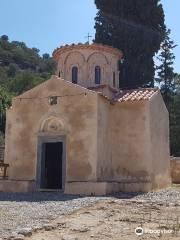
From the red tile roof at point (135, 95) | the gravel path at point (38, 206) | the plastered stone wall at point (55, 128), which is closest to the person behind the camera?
the gravel path at point (38, 206)

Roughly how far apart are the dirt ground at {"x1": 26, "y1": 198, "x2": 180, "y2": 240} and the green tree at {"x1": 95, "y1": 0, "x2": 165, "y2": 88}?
1784 centimetres

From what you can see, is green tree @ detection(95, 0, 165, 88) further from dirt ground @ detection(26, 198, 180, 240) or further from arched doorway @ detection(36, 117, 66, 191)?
dirt ground @ detection(26, 198, 180, 240)

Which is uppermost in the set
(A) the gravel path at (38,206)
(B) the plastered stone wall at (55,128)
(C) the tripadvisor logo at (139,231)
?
(B) the plastered stone wall at (55,128)

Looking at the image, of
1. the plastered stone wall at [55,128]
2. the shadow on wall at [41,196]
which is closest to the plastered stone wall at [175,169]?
the shadow on wall at [41,196]

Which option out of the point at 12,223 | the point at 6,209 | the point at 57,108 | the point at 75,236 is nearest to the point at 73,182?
the point at 57,108

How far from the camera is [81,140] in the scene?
52.1 feet

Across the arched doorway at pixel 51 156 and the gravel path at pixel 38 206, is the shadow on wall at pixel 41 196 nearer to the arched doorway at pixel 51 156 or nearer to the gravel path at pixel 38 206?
the gravel path at pixel 38 206

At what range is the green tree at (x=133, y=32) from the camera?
29422mm

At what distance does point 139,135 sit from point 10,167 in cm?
570

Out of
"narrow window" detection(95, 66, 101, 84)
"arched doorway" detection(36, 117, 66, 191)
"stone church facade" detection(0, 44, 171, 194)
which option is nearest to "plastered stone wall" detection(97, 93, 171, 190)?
→ "stone church facade" detection(0, 44, 171, 194)

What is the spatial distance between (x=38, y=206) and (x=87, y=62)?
946 centimetres

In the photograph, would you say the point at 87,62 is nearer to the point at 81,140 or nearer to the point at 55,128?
the point at 55,128

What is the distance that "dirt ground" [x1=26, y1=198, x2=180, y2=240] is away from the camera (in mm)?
8161

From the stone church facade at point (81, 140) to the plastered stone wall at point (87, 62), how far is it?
1920mm
